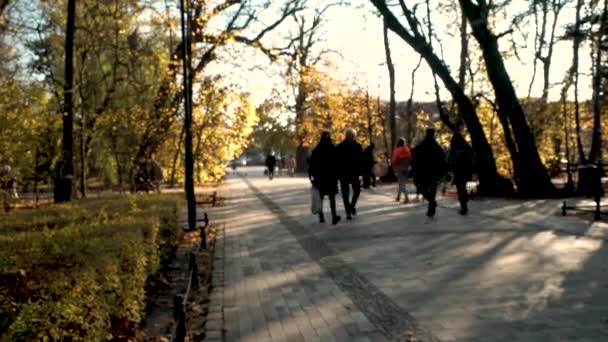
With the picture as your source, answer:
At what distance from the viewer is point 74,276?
165 inches

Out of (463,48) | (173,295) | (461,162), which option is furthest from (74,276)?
(463,48)

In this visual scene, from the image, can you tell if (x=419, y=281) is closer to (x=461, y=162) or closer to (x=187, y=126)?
(x=187, y=126)

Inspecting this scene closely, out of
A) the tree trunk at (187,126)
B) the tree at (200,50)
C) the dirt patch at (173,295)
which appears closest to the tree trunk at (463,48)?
the tree at (200,50)

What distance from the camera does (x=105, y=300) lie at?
4.38 meters

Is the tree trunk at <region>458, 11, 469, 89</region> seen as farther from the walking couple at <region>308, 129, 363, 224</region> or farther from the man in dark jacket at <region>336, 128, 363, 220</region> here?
the walking couple at <region>308, 129, 363, 224</region>

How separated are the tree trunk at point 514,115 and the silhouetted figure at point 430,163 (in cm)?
566

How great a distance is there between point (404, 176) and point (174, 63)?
705 cm

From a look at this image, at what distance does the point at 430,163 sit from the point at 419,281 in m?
6.62

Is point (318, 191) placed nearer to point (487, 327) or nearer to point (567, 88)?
point (487, 327)

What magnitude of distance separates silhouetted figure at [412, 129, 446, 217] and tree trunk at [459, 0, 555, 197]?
5.66 meters

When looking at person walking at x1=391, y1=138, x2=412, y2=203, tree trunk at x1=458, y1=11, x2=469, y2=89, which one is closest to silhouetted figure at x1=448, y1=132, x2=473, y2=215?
person walking at x1=391, y1=138, x2=412, y2=203

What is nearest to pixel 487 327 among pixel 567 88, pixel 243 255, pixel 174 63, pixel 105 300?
pixel 105 300

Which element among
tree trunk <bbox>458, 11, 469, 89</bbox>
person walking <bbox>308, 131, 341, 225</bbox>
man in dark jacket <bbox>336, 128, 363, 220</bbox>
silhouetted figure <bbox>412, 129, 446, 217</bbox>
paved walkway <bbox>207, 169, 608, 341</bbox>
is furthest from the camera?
tree trunk <bbox>458, 11, 469, 89</bbox>

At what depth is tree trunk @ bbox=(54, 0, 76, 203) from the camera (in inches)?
704
